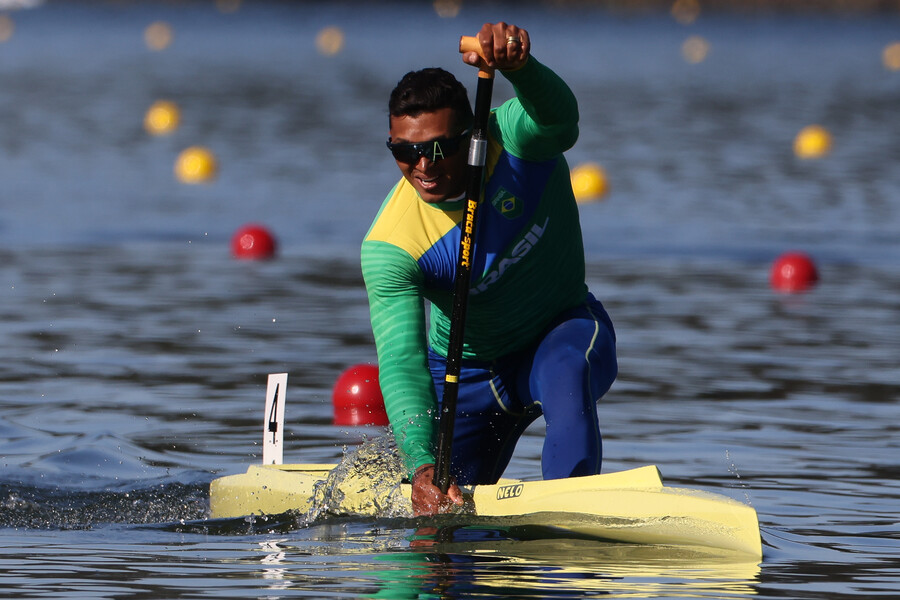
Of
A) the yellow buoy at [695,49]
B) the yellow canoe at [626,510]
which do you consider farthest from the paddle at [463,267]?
the yellow buoy at [695,49]

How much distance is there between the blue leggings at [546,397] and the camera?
6.28 meters

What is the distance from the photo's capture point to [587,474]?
639 centimetres

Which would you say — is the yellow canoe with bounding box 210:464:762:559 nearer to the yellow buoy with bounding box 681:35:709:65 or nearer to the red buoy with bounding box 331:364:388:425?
the red buoy with bounding box 331:364:388:425

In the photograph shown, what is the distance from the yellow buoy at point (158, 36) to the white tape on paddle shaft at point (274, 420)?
1850 inches

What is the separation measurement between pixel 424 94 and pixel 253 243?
9.39m

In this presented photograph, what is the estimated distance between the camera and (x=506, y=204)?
250 inches

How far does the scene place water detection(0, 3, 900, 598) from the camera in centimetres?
625

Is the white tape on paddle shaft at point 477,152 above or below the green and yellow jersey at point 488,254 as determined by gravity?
above

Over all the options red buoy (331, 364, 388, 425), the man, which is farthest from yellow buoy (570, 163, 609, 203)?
the man

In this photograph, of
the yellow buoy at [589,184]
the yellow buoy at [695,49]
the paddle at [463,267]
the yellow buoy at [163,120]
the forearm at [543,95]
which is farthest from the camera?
the yellow buoy at [695,49]

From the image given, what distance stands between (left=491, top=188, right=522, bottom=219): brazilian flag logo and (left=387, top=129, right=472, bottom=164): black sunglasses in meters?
0.30

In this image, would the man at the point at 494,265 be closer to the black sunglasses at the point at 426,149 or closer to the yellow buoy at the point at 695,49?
the black sunglasses at the point at 426,149

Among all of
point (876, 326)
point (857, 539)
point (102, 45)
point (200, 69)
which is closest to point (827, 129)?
point (876, 326)

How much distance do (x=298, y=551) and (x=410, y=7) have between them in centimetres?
7428
